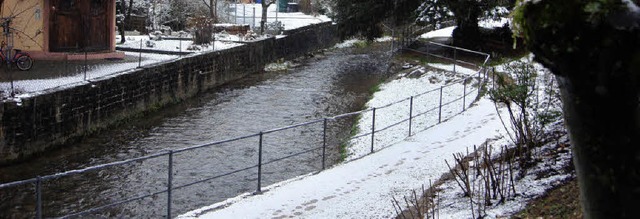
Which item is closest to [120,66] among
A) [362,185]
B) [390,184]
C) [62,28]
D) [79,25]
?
[62,28]

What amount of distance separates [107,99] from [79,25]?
22.6ft

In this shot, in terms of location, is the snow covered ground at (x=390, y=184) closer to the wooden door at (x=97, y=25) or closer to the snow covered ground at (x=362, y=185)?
the snow covered ground at (x=362, y=185)

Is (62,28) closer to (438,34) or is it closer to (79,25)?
(79,25)

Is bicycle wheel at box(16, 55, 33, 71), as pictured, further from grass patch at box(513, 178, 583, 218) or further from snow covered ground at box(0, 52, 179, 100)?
grass patch at box(513, 178, 583, 218)

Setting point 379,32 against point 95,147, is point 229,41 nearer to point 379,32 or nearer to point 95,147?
point 379,32

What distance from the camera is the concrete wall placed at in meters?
16.8

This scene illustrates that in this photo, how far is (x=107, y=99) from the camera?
20.9m

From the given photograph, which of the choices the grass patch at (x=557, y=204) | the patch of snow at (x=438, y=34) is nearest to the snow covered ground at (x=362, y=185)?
the grass patch at (x=557, y=204)

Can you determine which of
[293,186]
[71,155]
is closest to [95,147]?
[71,155]

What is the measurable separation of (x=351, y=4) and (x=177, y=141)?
17.6 m

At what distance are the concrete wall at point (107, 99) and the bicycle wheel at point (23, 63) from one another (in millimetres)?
2683

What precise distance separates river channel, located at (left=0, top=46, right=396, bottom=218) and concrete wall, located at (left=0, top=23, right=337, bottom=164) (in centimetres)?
39

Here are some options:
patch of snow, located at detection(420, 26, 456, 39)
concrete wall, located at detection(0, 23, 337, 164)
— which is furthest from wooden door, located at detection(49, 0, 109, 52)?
patch of snow, located at detection(420, 26, 456, 39)

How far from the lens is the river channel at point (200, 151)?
13578 millimetres
